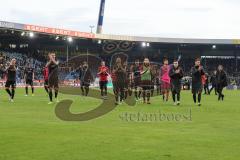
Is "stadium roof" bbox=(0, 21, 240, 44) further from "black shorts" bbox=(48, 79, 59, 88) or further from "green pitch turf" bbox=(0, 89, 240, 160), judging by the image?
"green pitch turf" bbox=(0, 89, 240, 160)

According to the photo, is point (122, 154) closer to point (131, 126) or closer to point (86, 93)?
point (131, 126)

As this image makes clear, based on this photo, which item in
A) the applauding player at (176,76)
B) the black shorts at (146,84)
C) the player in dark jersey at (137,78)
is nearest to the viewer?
the applauding player at (176,76)

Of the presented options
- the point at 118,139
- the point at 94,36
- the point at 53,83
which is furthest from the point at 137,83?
the point at 94,36

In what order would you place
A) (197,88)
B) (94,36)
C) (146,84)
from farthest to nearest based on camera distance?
(94,36) → (146,84) → (197,88)

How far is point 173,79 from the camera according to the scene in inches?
812

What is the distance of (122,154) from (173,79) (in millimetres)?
12924

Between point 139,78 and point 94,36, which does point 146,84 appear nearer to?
point 139,78

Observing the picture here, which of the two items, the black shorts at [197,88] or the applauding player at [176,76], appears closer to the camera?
the black shorts at [197,88]

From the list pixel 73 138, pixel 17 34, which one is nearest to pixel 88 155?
pixel 73 138
